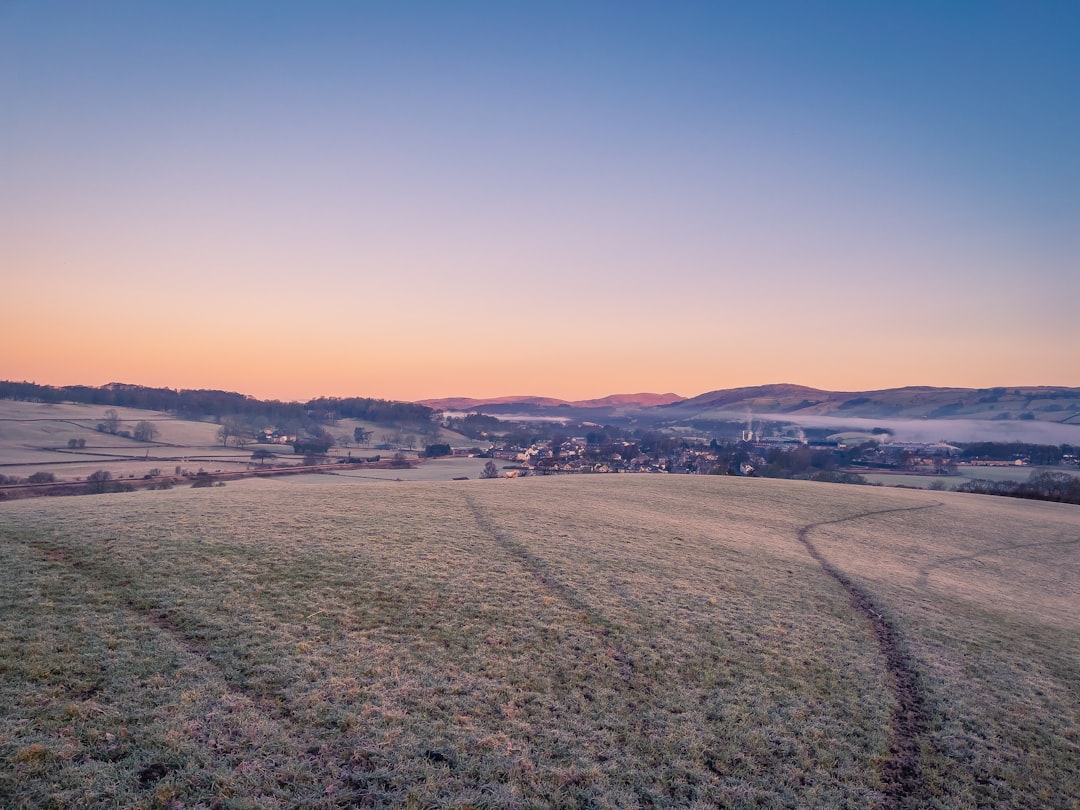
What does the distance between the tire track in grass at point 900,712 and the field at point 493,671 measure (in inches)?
2.6

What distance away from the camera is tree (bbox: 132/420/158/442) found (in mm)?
96125

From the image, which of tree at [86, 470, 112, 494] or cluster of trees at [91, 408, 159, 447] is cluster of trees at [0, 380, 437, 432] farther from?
tree at [86, 470, 112, 494]

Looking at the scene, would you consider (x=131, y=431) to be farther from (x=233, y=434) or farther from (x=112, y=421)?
(x=233, y=434)

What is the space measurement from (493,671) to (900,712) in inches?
334

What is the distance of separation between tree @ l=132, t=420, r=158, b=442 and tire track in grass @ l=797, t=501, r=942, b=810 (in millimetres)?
107578

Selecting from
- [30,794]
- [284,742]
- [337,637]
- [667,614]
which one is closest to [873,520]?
[667,614]

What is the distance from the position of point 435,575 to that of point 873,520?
31647mm

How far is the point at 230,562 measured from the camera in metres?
17.2

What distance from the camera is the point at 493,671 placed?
11867 millimetres

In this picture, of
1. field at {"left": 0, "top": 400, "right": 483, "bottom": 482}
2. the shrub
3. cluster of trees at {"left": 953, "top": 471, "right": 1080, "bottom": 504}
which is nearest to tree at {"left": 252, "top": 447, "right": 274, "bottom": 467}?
field at {"left": 0, "top": 400, "right": 483, "bottom": 482}

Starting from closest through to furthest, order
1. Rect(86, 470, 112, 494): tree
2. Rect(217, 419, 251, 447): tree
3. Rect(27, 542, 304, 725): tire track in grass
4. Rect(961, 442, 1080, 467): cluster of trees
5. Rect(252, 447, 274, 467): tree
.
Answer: Rect(27, 542, 304, 725): tire track in grass
Rect(86, 470, 112, 494): tree
Rect(252, 447, 274, 467): tree
Rect(217, 419, 251, 447): tree
Rect(961, 442, 1080, 467): cluster of trees

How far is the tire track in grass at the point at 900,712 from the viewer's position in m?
9.41

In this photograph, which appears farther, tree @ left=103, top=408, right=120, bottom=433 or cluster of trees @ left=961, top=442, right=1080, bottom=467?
cluster of trees @ left=961, top=442, right=1080, bottom=467

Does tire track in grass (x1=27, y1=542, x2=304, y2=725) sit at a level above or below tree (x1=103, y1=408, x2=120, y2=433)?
below
